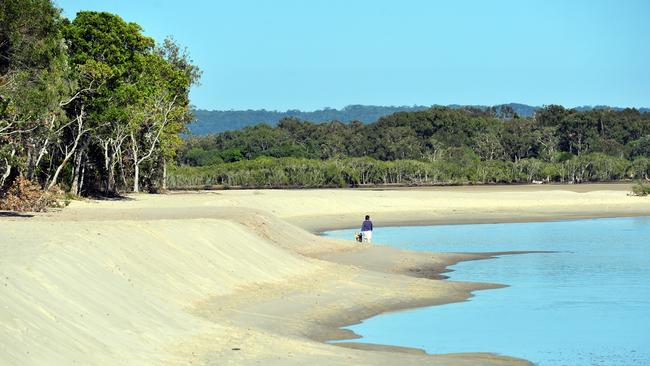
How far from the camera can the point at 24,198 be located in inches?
1431

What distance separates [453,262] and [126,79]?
23.9 m

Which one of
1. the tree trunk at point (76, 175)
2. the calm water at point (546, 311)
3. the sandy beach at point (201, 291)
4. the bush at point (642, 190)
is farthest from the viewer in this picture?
the bush at point (642, 190)

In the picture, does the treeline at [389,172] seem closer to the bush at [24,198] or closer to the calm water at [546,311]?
the calm water at [546,311]

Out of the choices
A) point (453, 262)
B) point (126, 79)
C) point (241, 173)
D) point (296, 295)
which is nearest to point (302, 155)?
point (241, 173)

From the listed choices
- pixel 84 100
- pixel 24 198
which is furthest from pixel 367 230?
pixel 84 100

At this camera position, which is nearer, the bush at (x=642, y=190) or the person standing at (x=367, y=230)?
the person standing at (x=367, y=230)

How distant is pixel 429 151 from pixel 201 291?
143452mm

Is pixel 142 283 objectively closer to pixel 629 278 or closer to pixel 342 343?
pixel 342 343

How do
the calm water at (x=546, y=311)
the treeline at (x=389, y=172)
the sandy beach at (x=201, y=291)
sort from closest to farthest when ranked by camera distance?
the sandy beach at (x=201, y=291), the calm water at (x=546, y=311), the treeline at (x=389, y=172)

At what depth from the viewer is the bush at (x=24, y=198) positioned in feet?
117

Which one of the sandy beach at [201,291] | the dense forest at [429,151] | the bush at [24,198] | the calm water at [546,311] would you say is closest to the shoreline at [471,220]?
the calm water at [546,311]

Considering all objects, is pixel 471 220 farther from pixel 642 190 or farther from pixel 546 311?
pixel 546 311

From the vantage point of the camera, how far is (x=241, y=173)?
377 feet

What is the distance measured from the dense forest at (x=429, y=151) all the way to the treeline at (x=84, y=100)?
40.6 meters
